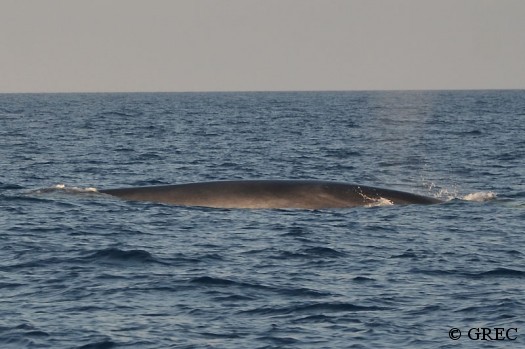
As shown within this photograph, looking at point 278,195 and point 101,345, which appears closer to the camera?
point 101,345

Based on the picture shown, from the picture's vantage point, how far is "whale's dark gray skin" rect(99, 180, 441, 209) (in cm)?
3116

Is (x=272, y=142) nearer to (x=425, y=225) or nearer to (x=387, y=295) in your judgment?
(x=425, y=225)

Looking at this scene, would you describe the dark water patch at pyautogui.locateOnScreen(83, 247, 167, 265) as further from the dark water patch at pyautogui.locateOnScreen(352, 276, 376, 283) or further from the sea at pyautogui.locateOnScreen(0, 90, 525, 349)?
the dark water patch at pyautogui.locateOnScreen(352, 276, 376, 283)

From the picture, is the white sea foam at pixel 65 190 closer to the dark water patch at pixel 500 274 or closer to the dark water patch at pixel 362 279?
the dark water patch at pixel 362 279

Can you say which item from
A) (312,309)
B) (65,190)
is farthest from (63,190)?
(312,309)

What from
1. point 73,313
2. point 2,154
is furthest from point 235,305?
point 2,154

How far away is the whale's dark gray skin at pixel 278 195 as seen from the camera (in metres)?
31.2

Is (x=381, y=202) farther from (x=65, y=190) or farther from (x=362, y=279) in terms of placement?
(x=65, y=190)

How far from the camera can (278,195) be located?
3130 cm

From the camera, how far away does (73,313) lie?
19.2m

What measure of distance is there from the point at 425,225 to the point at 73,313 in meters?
12.0

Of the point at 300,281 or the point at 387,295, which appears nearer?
the point at 387,295

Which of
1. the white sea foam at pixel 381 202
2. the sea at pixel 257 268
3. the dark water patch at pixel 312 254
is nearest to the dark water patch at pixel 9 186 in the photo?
the sea at pixel 257 268

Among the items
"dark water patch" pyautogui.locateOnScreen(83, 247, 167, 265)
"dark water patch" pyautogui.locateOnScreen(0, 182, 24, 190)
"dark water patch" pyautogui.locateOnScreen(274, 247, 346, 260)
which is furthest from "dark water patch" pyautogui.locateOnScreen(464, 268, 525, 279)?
"dark water patch" pyautogui.locateOnScreen(0, 182, 24, 190)
